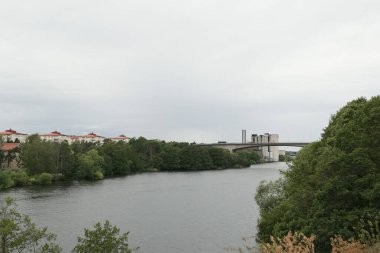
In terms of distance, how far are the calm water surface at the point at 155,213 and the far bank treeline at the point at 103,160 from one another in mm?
13629

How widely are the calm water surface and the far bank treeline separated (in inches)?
537

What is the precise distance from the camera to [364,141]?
64.1ft

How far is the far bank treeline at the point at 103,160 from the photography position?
8150 centimetres

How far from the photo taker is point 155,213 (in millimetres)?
46562

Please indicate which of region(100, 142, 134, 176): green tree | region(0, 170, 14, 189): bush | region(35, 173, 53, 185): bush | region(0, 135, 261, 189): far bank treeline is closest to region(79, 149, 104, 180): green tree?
region(0, 135, 261, 189): far bank treeline

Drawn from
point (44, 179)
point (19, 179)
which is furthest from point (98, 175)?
point (19, 179)

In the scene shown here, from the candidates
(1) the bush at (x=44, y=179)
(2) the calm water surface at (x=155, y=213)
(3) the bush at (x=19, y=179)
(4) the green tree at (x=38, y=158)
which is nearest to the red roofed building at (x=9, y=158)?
(4) the green tree at (x=38, y=158)

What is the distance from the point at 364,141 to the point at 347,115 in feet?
12.9

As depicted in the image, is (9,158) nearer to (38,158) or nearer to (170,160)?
(38,158)

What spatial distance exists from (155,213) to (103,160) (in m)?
51.9

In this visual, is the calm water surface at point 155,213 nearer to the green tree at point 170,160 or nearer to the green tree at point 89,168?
the green tree at point 89,168

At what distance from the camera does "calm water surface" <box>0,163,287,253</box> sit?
3403 cm

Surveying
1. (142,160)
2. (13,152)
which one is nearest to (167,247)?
(13,152)

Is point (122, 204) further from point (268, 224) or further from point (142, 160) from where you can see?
point (142, 160)
